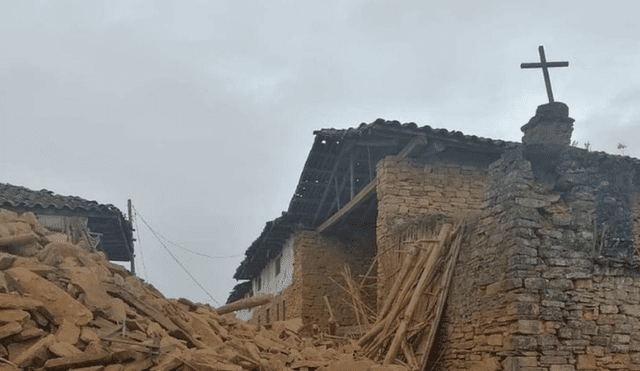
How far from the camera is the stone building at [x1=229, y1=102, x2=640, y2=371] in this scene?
6254mm

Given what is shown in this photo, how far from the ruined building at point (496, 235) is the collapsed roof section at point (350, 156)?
34 mm

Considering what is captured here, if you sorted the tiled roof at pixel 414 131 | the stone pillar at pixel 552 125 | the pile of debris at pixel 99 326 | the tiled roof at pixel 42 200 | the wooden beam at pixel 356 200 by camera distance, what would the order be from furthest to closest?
1. the tiled roof at pixel 42 200
2. the wooden beam at pixel 356 200
3. the stone pillar at pixel 552 125
4. the tiled roof at pixel 414 131
5. the pile of debris at pixel 99 326

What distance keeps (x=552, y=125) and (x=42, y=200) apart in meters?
11.5

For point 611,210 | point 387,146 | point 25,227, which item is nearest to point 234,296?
point 387,146

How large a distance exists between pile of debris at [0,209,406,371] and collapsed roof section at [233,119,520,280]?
4.84 meters

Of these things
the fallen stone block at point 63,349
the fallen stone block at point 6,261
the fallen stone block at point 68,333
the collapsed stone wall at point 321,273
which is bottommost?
the fallen stone block at point 63,349

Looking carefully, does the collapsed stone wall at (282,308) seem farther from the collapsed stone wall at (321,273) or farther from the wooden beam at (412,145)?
the wooden beam at (412,145)

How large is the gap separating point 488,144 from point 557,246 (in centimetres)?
485

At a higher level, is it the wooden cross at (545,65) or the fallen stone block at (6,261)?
the wooden cross at (545,65)

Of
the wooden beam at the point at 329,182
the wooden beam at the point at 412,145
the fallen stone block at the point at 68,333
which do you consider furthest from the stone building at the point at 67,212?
the fallen stone block at the point at 68,333

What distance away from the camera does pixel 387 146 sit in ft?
38.5

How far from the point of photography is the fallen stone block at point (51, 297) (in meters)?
5.04

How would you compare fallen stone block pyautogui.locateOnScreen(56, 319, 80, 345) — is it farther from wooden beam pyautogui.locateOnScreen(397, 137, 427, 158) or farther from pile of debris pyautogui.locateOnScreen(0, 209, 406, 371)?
wooden beam pyautogui.locateOnScreen(397, 137, 427, 158)

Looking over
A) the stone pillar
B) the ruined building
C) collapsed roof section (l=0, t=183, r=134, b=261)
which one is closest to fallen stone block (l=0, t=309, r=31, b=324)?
the ruined building
